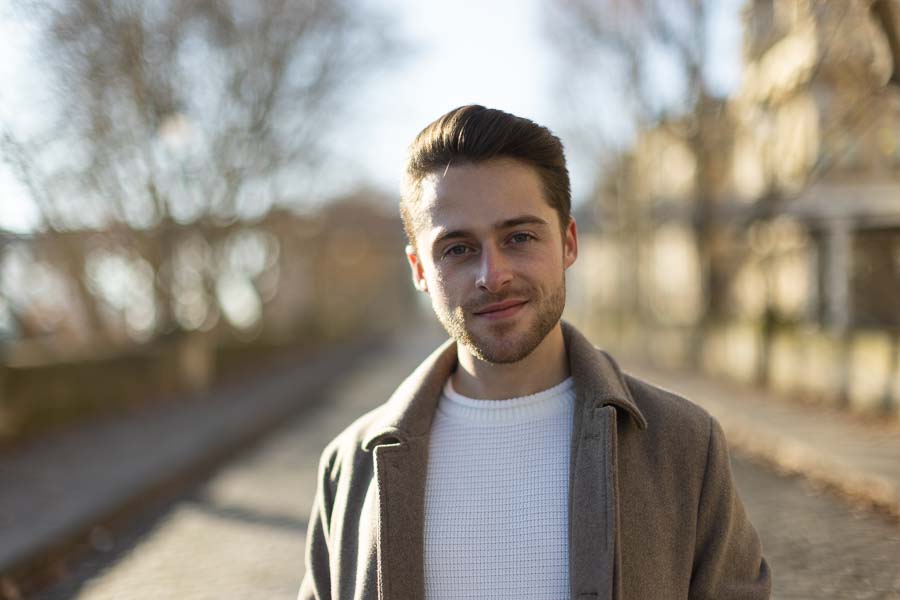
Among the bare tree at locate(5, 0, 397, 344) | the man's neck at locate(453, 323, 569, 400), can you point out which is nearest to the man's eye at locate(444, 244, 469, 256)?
the man's neck at locate(453, 323, 569, 400)

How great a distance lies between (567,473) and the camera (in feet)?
8.25

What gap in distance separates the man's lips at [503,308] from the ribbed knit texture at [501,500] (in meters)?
0.24

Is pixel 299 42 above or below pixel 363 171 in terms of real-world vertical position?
above

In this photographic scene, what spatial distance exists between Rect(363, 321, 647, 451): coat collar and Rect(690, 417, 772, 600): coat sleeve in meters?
0.20

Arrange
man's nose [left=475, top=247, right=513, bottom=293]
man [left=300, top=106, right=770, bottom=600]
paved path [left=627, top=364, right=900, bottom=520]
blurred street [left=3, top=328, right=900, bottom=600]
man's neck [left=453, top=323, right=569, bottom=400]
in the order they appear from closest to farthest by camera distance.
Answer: man [left=300, top=106, right=770, bottom=600] → man's nose [left=475, top=247, right=513, bottom=293] → man's neck [left=453, top=323, right=569, bottom=400] → blurred street [left=3, top=328, right=900, bottom=600] → paved path [left=627, top=364, right=900, bottom=520]

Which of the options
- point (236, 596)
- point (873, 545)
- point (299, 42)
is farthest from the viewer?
point (299, 42)

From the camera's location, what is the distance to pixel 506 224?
8.45 ft

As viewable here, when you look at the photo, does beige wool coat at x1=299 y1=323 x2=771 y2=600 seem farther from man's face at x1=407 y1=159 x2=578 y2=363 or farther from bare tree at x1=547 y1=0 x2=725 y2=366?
bare tree at x1=547 y1=0 x2=725 y2=366

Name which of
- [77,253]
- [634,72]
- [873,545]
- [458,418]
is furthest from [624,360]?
[458,418]

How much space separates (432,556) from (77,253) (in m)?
18.8

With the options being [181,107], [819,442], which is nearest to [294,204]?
[181,107]

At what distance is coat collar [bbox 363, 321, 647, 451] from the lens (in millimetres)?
2475

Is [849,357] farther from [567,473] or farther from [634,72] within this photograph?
[567,473]

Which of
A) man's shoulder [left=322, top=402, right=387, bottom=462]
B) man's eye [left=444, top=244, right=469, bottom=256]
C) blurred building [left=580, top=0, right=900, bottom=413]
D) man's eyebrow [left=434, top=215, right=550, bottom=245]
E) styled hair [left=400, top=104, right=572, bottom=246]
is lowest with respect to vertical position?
blurred building [left=580, top=0, right=900, bottom=413]
